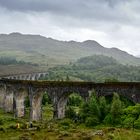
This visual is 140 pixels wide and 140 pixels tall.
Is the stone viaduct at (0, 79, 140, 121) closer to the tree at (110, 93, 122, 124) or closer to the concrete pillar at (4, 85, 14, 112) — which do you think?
the concrete pillar at (4, 85, 14, 112)

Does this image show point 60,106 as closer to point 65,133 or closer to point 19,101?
point 19,101

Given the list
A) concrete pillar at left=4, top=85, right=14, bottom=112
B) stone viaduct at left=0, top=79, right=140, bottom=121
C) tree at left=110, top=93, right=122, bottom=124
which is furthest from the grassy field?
concrete pillar at left=4, top=85, right=14, bottom=112

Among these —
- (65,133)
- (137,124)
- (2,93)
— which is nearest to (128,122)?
(137,124)

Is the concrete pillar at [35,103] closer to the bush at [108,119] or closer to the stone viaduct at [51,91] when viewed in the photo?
the stone viaduct at [51,91]

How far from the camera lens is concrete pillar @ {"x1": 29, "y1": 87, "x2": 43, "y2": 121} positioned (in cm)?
8550

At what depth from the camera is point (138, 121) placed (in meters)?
62.4

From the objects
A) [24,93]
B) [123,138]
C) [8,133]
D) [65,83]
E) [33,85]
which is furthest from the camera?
[24,93]

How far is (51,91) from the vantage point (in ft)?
271

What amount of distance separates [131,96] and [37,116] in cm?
2738

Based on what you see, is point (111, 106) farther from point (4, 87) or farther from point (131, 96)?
point (4, 87)

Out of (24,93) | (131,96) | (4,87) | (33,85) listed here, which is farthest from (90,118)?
(4,87)

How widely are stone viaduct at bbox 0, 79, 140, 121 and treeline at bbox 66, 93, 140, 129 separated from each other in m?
2.54

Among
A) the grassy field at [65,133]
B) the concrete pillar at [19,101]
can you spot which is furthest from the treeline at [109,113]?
the concrete pillar at [19,101]

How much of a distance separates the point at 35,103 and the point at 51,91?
713 centimetres
